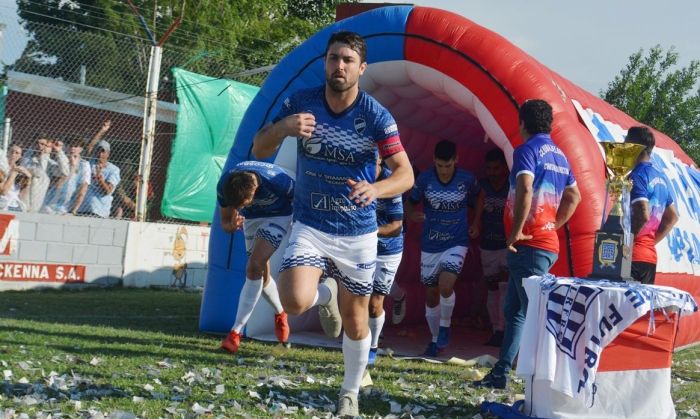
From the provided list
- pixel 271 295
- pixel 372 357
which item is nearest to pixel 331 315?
pixel 372 357

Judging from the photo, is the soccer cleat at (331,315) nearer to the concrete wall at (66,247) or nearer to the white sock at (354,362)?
the white sock at (354,362)

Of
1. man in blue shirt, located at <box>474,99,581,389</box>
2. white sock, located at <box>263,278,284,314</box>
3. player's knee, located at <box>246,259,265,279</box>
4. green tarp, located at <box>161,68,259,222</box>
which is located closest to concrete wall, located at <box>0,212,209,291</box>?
green tarp, located at <box>161,68,259,222</box>

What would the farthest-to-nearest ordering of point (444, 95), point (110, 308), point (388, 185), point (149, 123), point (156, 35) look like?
1. point (156, 35)
2. point (149, 123)
3. point (110, 308)
4. point (444, 95)
5. point (388, 185)

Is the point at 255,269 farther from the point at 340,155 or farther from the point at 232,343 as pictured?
the point at 340,155

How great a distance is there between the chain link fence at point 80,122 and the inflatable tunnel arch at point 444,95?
189 inches

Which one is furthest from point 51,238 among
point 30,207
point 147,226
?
point 147,226

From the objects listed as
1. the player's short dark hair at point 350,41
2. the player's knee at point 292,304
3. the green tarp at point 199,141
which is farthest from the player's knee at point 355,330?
the green tarp at point 199,141

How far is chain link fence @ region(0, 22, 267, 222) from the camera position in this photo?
1248cm

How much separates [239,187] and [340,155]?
2.15m

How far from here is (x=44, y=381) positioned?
208 inches

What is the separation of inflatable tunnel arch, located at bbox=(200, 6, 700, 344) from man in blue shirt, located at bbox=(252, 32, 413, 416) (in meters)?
2.65

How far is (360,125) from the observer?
5012mm

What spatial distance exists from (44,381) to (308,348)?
3.28 m

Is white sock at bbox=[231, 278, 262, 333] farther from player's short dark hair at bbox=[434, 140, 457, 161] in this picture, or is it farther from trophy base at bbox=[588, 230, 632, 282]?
trophy base at bbox=[588, 230, 632, 282]
